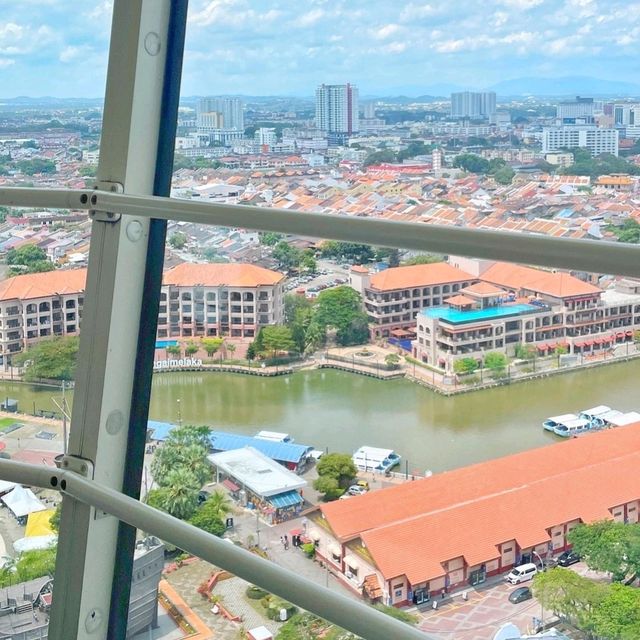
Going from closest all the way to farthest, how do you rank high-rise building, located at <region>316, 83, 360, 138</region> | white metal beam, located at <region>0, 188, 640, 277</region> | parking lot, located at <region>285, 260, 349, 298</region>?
white metal beam, located at <region>0, 188, 640, 277</region>
parking lot, located at <region>285, 260, 349, 298</region>
high-rise building, located at <region>316, 83, 360, 138</region>

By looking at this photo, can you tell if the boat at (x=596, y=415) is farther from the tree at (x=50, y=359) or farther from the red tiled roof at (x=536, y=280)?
the tree at (x=50, y=359)

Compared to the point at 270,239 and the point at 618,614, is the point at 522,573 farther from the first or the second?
the point at 270,239

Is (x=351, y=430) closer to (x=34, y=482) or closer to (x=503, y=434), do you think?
(x=503, y=434)

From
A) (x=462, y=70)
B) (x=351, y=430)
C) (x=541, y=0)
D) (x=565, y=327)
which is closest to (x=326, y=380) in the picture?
(x=351, y=430)

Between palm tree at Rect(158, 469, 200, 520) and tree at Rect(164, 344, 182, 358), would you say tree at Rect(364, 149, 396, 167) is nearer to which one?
tree at Rect(164, 344, 182, 358)

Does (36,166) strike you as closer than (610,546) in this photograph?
No

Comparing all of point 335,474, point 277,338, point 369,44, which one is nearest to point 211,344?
point 277,338

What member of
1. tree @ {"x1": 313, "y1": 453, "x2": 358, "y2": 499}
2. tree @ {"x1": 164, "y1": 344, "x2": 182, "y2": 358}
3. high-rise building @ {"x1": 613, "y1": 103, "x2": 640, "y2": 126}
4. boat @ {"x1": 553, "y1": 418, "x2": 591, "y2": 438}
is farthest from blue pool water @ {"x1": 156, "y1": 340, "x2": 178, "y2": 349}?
high-rise building @ {"x1": 613, "y1": 103, "x2": 640, "y2": 126}
